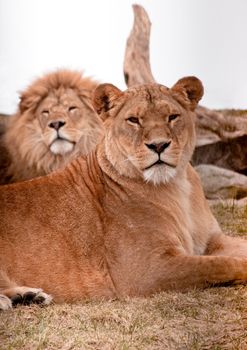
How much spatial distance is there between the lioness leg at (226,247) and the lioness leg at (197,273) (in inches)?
13.0

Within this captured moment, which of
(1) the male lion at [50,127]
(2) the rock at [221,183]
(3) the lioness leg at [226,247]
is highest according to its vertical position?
(1) the male lion at [50,127]

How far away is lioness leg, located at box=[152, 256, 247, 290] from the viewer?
2988 mm

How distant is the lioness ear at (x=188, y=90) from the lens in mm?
3240

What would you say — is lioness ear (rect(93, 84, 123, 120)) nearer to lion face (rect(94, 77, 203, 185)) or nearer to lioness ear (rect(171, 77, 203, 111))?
lion face (rect(94, 77, 203, 185))

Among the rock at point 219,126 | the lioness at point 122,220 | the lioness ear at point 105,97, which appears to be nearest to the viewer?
the lioness at point 122,220

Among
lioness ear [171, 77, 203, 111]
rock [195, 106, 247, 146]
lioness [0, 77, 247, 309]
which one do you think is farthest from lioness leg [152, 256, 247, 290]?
rock [195, 106, 247, 146]

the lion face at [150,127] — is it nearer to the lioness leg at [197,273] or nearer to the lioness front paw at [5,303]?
the lioness leg at [197,273]

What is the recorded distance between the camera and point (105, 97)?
10.7 ft

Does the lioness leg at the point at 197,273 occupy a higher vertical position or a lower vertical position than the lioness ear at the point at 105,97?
lower

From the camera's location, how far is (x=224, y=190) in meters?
5.62

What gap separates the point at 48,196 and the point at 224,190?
2529 millimetres

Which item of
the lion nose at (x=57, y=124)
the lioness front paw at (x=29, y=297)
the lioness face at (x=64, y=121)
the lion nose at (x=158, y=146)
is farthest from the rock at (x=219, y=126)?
the lioness front paw at (x=29, y=297)

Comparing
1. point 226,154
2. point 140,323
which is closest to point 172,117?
point 140,323

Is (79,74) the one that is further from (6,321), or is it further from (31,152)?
(6,321)
